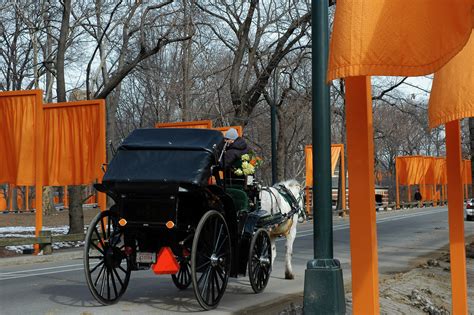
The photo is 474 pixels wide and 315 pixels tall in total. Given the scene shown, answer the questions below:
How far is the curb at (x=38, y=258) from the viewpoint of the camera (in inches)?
665

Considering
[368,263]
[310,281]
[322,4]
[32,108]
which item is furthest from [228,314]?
[32,108]

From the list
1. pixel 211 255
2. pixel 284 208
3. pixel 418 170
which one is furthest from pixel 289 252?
pixel 418 170

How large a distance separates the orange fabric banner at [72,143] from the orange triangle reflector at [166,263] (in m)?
11.0

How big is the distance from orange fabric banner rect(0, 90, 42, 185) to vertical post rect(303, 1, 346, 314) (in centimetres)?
1288

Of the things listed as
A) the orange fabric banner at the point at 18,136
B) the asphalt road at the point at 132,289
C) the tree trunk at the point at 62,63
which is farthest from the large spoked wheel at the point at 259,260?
the tree trunk at the point at 62,63

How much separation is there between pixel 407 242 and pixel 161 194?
1590 centimetres

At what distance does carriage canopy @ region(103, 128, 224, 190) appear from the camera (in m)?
8.94

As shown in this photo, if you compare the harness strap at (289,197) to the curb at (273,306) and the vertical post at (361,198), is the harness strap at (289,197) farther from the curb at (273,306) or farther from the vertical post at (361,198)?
the vertical post at (361,198)

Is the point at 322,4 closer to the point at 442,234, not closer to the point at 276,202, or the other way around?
the point at 276,202

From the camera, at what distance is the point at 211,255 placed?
905 cm

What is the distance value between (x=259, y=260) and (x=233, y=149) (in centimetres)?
188

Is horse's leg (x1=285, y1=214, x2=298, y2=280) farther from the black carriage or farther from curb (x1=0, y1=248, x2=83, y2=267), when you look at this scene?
curb (x1=0, y1=248, x2=83, y2=267)

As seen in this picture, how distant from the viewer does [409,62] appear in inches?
192

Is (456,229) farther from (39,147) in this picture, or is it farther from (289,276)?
(39,147)
